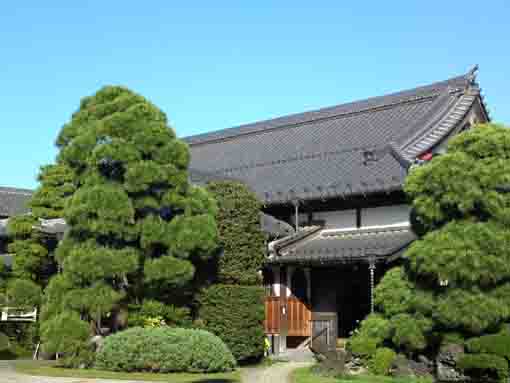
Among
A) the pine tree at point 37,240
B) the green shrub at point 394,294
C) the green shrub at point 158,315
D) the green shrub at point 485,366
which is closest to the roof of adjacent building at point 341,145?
the pine tree at point 37,240

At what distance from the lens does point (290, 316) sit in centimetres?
2164

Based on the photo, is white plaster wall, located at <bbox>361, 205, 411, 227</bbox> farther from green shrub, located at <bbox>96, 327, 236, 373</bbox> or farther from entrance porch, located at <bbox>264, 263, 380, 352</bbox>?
green shrub, located at <bbox>96, 327, 236, 373</bbox>

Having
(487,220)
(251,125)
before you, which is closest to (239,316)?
(487,220)

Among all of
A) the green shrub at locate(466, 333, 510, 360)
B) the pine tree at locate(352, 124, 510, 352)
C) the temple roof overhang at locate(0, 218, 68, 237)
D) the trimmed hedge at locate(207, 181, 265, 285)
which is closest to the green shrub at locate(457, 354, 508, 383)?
the green shrub at locate(466, 333, 510, 360)

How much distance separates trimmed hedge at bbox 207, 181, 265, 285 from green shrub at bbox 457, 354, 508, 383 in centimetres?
671

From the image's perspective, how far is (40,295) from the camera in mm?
22062

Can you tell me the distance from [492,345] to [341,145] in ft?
44.2

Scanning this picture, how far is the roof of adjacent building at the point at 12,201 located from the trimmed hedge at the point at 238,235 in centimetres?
2124

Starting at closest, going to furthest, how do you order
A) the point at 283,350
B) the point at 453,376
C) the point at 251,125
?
the point at 453,376 → the point at 283,350 → the point at 251,125

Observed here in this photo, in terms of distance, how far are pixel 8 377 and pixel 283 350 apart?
29.4ft

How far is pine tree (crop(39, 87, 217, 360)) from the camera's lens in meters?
16.6

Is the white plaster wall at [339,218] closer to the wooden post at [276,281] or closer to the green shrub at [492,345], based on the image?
the wooden post at [276,281]

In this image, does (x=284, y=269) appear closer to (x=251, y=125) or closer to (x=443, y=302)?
(x=443, y=302)

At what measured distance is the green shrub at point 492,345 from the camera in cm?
1390
